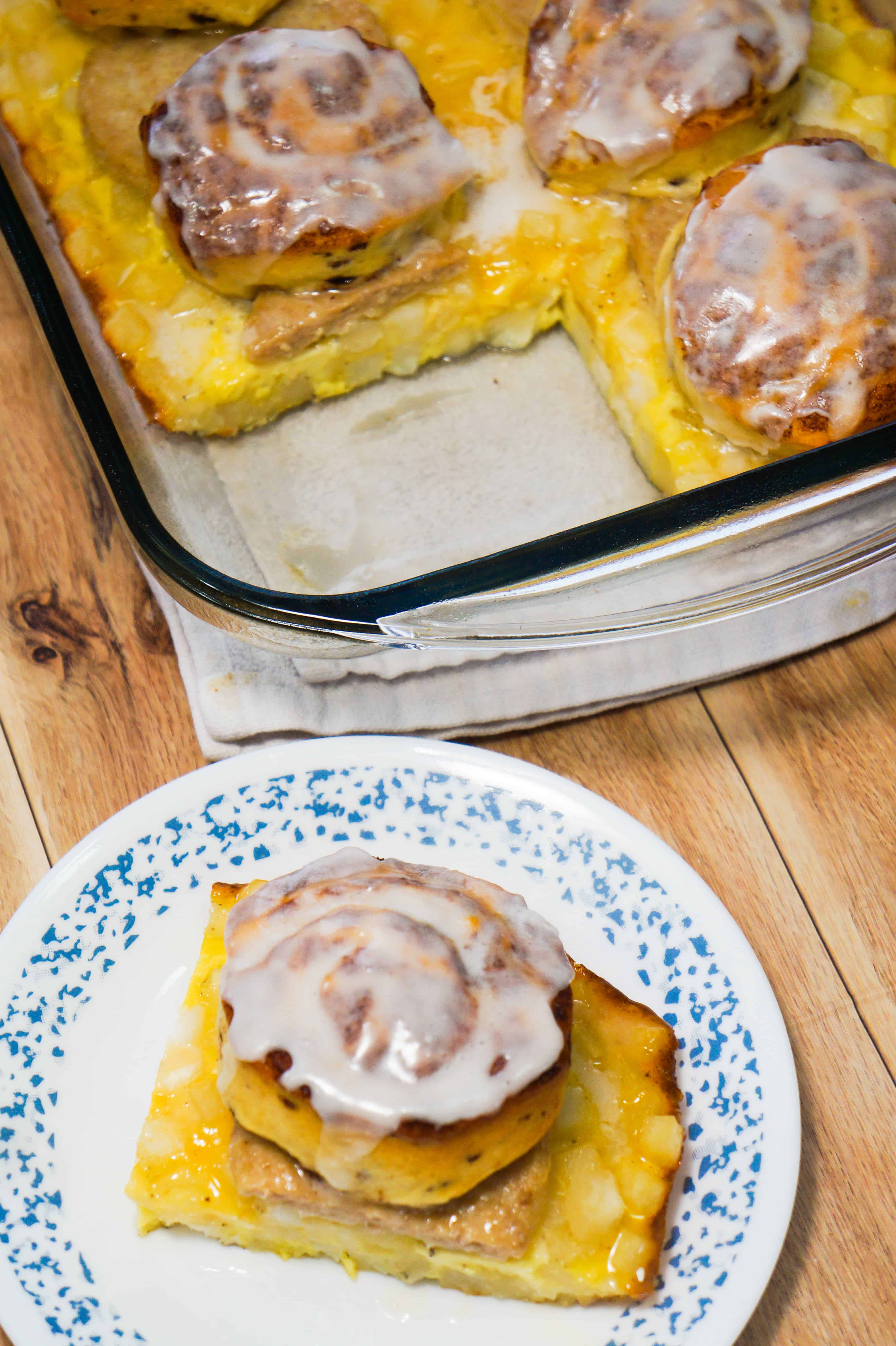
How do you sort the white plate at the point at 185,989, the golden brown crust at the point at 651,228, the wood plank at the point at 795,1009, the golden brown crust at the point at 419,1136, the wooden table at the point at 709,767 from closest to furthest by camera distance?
1. the golden brown crust at the point at 419,1136
2. the white plate at the point at 185,989
3. the wood plank at the point at 795,1009
4. the wooden table at the point at 709,767
5. the golden brown crust at the point at 651,228

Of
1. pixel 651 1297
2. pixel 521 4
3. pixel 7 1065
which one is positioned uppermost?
pixel 521 4

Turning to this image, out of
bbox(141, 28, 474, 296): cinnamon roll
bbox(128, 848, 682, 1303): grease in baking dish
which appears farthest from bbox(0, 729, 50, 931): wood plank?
bbox(141, 28, 474, 296): cinnamon roll

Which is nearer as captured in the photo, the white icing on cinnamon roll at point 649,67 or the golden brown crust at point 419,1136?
the golden brown crust at point 419,1136

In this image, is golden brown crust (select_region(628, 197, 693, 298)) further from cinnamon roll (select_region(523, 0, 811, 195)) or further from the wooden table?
the wooden table

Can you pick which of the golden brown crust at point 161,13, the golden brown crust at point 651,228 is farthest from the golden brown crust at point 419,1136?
the golden brown crust at point 161,13

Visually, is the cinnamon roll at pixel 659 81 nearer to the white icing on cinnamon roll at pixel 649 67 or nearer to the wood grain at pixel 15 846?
the white icing on cinnamon roll at pixel 649 67

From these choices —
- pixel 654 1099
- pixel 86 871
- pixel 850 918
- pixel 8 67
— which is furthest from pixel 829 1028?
pixel 8 67

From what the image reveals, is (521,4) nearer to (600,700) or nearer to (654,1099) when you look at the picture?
(600,700)

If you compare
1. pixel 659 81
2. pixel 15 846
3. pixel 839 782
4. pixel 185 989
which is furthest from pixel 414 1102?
pixel 659 81
